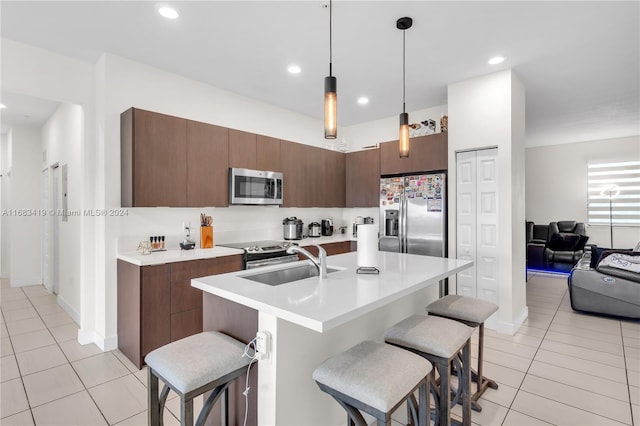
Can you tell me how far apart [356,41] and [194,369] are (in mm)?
2764

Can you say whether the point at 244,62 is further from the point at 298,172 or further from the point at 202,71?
the point at 298,172

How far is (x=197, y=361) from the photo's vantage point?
1.40 meters

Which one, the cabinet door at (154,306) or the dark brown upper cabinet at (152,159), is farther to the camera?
the dark brown upper cabinet at (152,159)

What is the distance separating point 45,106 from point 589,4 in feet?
19.7

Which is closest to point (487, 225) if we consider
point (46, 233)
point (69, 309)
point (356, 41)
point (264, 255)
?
point (356, 41)

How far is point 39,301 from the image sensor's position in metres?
4.58

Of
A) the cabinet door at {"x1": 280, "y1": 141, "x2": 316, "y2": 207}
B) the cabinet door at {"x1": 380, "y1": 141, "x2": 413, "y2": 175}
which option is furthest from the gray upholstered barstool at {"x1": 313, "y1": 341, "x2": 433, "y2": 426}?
the cabinet door at {"x1": 380, "y1": 141, "x2": 413, "y2": 175}

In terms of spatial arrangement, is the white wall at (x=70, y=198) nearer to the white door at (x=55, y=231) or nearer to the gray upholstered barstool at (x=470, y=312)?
the white door at (x=55, y=231)

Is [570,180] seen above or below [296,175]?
above

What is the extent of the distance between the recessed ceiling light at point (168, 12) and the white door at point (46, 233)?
4124mm

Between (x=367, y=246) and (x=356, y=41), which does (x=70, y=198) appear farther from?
(x=367, y=246)

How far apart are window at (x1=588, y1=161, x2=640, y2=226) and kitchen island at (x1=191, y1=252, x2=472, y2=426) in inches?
283

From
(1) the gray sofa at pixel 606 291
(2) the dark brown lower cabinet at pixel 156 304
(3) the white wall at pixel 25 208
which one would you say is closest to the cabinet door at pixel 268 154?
(2) the dark brown lower cabinet at pixel 156 304

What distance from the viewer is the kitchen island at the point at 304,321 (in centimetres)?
136
